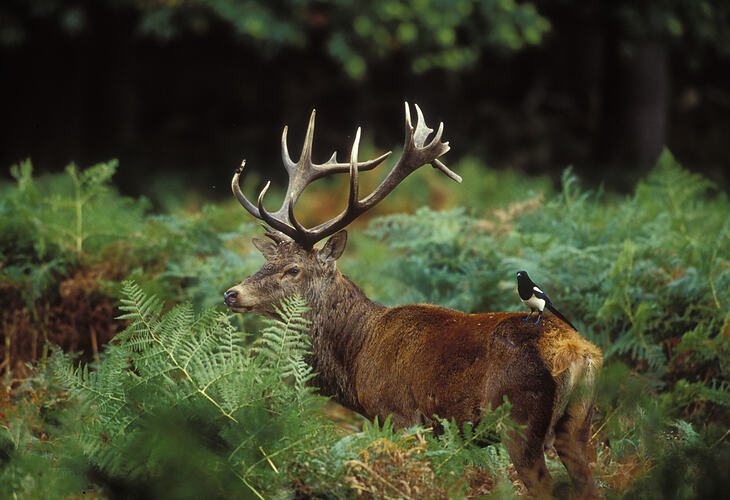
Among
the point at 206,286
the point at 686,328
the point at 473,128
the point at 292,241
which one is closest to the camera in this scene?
the point at 292,241

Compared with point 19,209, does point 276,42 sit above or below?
above

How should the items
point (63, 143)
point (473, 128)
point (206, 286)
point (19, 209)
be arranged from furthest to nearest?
point (473, 128)
point (63, 143)
point (19, 209)
point (206, 286)

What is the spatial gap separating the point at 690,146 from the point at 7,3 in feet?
42.7

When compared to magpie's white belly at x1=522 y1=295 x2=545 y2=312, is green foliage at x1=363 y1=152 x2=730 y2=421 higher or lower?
lower

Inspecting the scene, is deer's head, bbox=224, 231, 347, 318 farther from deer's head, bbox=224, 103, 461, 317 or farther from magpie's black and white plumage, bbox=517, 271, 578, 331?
magpie's black and white plumage, bbox=517, 271, 578, 331

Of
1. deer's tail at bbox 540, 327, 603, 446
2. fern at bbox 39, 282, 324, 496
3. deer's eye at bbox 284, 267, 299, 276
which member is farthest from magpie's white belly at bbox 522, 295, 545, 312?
deer's eye at bbox 284, 267, 299, 276

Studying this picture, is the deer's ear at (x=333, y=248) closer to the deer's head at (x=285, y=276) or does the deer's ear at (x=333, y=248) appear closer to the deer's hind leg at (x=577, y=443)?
the deer's head at (x=285, y=276)

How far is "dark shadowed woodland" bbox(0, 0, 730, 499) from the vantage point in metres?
3.04

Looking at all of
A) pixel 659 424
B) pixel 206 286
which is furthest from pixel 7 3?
pixel 659 424

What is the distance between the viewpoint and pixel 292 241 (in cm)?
443

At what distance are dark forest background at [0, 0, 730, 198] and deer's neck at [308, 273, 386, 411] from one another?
693cm

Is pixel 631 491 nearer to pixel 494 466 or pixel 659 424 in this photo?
pixel 659 424

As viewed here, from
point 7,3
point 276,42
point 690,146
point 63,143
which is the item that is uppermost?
point 7,3

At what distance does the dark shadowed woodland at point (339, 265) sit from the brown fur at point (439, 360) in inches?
5.9
